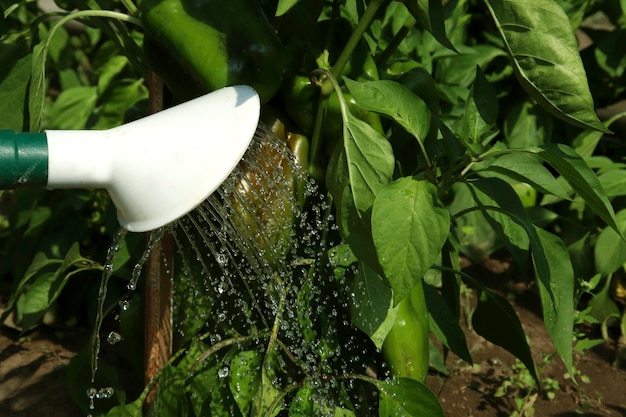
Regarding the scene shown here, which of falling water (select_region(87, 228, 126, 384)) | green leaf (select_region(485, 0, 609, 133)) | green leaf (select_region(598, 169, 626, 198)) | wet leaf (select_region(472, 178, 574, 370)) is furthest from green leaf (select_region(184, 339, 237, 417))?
green leaf (select_region(598, 169, 626, 198))

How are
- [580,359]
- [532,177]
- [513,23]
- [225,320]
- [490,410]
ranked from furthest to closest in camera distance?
[580,359], [490,410], [225,320], [532,177], [513,23]

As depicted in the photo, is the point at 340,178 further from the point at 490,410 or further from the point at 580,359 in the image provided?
the point at 580,359

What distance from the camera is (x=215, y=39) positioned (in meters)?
1.23

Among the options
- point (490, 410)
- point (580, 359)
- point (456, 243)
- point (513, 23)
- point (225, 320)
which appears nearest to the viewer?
point (513, 23)

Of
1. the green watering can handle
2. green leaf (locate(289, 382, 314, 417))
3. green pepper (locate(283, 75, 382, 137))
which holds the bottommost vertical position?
green leaf (locate(289, 382, 314, 417))

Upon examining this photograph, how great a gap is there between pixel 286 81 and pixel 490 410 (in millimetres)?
777

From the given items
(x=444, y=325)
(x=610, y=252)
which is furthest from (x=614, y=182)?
(x=444, y=325)

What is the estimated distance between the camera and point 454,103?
2.06 m

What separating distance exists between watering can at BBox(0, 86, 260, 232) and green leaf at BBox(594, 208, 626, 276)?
3.92ft

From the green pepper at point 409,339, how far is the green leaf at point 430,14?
0.37 meters

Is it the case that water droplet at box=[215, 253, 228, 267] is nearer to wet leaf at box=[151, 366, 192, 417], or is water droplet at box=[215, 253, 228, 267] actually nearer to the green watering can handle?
wet leaf at box=[151, 366, 192, 417]

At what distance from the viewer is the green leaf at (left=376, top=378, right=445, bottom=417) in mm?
1300

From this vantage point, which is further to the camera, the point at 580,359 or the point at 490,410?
the point at 580,359

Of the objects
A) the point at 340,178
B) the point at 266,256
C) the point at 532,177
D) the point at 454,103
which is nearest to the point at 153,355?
the point at 266,256
